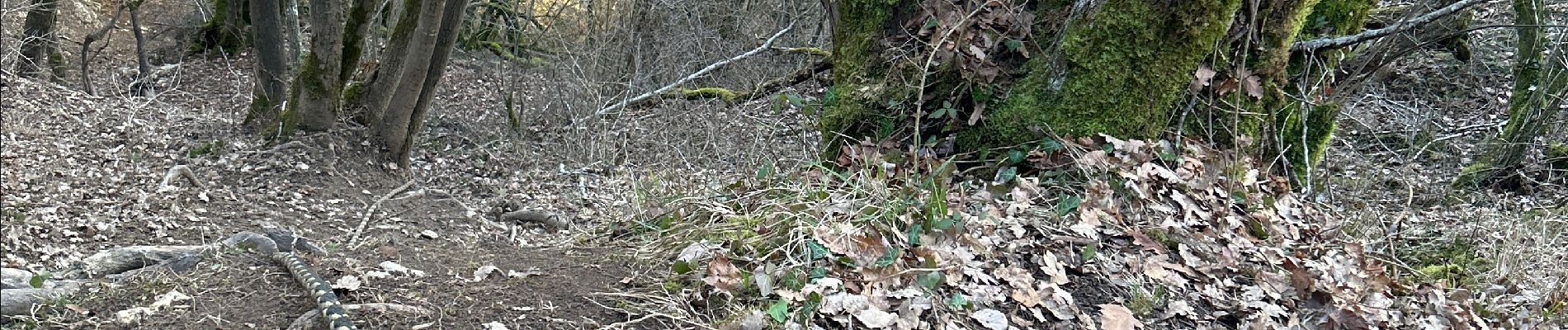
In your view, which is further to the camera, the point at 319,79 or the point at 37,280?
the point at 319,79

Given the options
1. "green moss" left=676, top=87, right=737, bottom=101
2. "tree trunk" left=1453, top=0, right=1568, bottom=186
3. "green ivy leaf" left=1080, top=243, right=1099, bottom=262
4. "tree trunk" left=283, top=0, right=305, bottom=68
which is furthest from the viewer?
"green moss" left=676, top=87, right=737, bottom=101

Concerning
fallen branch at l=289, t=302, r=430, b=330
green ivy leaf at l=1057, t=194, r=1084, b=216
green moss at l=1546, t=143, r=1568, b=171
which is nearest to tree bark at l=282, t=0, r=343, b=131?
fallen branch at l=289, t=302, r=430, b=330

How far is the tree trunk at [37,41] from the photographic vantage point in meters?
9.90

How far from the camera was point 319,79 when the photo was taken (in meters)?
7.55

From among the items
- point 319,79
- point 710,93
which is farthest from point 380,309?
point 710,93

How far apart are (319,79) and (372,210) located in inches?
63.9

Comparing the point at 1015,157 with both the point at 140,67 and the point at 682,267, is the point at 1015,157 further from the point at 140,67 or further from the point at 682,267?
the point at 140,67

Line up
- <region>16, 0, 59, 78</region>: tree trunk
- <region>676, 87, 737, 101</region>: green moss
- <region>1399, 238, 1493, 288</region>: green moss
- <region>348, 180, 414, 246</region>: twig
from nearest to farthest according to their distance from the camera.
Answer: <region>1399, 238, 1493, 288</region>: green moss
<region>348, 180, 414, 246</region>: twig
<region>676, 87, 737, 101</region>: green moss
<region>16, 0, 59, 78</region>: tree trunk

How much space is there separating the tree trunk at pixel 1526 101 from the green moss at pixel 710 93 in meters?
6.36

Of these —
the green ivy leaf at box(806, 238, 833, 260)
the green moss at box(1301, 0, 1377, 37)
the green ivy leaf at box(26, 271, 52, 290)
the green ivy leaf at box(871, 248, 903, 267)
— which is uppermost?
the green moss at box(1301, 0, 1377, 37)

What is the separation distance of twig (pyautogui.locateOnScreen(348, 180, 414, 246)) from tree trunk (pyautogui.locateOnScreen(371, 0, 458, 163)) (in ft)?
1.23

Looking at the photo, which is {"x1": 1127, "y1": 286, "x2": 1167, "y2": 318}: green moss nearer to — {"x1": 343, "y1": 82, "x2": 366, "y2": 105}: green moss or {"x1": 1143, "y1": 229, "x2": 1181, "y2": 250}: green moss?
{"x1": 1143, "y1": 229, "x2": 1181, "y2": 250}: green moss

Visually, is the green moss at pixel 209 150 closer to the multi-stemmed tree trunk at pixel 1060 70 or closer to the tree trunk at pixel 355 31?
the tree trunk at pixel 355 31

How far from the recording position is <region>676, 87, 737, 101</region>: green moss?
384 inches
